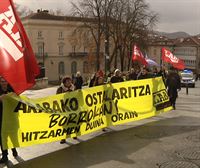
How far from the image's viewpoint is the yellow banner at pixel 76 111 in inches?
311

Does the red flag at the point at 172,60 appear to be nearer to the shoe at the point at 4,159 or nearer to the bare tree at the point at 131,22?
the shoe at the point at 4,159

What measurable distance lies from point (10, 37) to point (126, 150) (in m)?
3.64

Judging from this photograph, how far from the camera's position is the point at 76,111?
9.05m

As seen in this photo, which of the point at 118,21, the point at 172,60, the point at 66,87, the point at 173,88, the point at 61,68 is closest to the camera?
the point at 66,87

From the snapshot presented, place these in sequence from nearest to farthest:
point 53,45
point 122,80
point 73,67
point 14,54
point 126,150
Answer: point 14,54 < point 126,150 < point 122,80 < point 53,45 < point 73,67

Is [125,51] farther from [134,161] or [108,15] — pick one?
[134,161]

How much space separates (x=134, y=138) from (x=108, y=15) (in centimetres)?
3841

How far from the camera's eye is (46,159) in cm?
808

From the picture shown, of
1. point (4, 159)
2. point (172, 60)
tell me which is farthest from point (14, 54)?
point (172, 60)

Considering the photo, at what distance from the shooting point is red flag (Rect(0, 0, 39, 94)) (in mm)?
6230

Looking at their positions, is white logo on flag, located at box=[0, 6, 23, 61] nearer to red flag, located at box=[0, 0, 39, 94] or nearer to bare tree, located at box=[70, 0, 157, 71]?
red flag, located at box=[0, 0, 39, 94]

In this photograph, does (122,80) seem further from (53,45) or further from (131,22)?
(53,45)

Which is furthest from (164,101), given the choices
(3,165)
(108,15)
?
(108,15)

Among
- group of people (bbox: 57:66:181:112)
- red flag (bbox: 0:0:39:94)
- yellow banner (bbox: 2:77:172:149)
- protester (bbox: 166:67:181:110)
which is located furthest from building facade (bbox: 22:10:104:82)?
red flag (bbox: 0:0:39:94)
